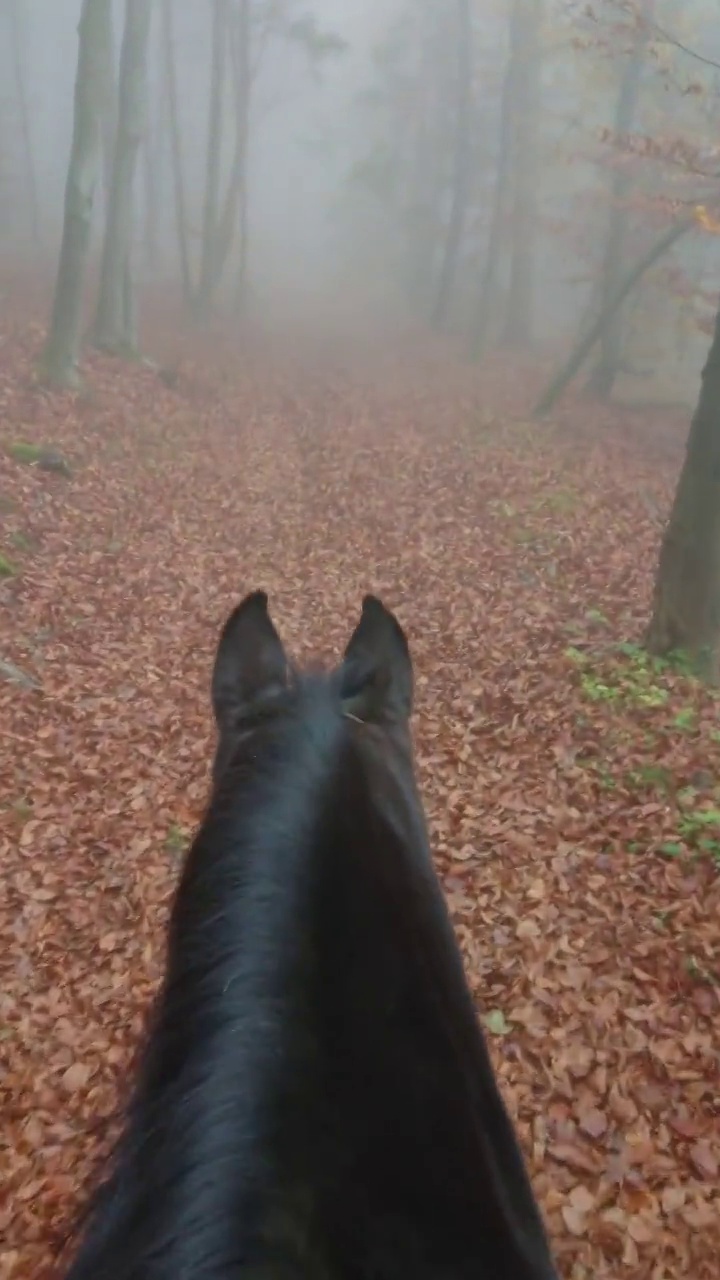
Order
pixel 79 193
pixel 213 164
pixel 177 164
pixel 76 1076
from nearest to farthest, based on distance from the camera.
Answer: pixel 76 1076, pixel 79 193, pixel 213 164, pixel 177 164

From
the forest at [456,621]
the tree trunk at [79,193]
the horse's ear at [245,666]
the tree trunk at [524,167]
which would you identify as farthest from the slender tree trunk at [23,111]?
the horse's ear at [245,666]

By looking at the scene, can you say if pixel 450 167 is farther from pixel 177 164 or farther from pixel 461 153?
pixel 177 164

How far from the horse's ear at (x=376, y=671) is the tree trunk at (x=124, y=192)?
59.1 ft

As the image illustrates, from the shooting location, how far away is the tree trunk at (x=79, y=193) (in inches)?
600

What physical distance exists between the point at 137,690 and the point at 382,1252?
25.3 feet

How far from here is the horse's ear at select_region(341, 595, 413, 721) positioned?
7.67ft

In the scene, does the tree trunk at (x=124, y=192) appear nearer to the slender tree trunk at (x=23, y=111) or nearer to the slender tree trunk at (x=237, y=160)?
the slender tree trunk at (x=237, y=160)

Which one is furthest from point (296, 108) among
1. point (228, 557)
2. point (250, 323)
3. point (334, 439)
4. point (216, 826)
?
point (216, 826)

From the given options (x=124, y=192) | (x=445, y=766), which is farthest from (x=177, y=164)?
(x=445, y=766)

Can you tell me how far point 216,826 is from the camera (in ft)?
5.78

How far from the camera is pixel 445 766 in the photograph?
7582 millimetres

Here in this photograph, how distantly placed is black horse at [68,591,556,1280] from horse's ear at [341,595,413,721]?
323mm

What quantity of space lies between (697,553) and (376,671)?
6.34 metres

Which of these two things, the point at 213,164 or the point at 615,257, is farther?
the point at 213,164
